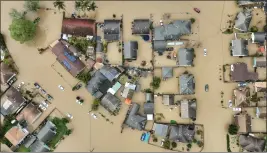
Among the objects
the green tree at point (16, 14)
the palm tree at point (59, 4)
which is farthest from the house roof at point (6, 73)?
the palm tree at point (59, 4)

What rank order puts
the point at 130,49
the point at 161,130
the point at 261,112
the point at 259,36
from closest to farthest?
1. the point at 261,112
2. the point at 259,36
3. the point at 161,130
4. the point at 130,49

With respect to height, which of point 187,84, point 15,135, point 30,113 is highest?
point 187,84

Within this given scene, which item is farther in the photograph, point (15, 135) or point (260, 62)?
point (15, 135)

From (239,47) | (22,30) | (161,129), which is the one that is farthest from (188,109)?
(22,30)

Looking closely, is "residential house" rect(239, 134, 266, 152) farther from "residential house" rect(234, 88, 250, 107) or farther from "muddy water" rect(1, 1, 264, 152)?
"residential house" rect(234, 88, 250, 107)

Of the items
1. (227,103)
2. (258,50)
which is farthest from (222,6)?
(227,103)

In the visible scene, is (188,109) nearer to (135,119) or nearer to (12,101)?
(135,119)

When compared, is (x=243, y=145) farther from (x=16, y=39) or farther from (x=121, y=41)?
(x=16, y=39)
